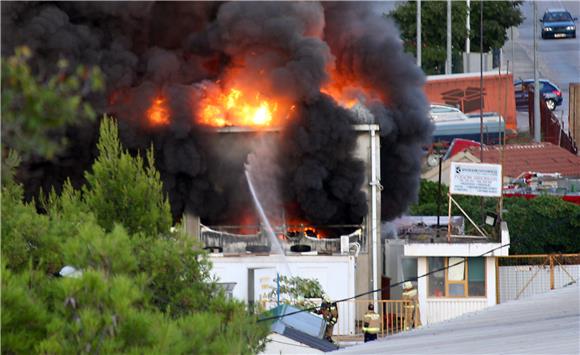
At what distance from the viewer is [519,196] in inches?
1586

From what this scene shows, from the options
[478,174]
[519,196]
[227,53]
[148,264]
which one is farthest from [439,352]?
[519,196]

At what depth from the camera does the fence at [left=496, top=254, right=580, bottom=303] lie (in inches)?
1091

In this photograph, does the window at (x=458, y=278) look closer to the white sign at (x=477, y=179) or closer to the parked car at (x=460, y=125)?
the white sign at (x=477, y=179)

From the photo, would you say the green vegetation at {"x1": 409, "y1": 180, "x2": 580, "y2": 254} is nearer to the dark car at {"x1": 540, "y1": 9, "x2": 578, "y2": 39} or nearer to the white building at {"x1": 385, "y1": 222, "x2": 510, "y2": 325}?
the white building at {"x1": 385, "y1": 222, "x2": 510, "y2": 325}

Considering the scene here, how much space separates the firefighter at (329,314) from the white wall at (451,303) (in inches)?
78.9

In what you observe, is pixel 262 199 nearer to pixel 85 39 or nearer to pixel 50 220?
pixel 85 39

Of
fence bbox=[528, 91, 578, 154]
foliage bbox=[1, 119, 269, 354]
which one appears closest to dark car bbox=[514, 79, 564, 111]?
fence bbox=[528, 91, 578, 154]

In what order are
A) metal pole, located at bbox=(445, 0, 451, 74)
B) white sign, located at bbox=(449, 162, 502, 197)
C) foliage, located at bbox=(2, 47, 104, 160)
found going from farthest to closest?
metal pole, located at bbox=(445, 0, 451, 74)
white sign, located at bbox=(449, 162, 502, 197)
foliage, located at bbox=(2, 47, 104, 160)

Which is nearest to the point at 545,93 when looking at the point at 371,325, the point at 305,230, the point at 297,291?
the point at 305,230

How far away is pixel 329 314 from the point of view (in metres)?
25.8

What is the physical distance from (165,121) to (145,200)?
60.8ft

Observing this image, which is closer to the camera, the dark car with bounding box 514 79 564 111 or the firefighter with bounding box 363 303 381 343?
the firefighter with bounding box 363 303 381 343

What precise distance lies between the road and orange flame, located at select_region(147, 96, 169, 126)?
89.4 ft

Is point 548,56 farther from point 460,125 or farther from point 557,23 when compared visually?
point 460,125
